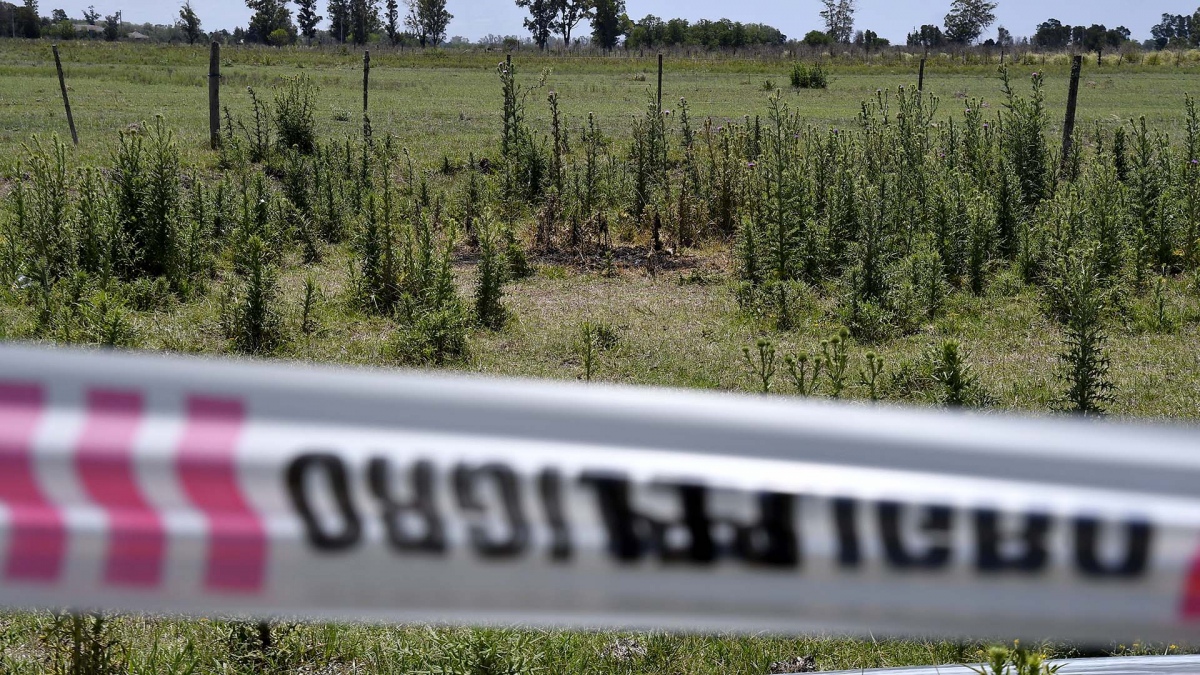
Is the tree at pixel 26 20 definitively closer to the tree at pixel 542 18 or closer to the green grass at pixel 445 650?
the tree at pixel 542 18

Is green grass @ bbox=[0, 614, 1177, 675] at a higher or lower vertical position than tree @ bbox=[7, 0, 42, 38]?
lower

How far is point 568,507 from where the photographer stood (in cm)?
113

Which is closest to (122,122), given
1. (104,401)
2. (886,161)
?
(886,161)

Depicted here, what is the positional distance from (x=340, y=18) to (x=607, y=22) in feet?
82.7

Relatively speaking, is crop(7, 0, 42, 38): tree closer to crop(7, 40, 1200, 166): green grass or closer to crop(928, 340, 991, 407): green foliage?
crop(7, 40, 1200, 166): green grass

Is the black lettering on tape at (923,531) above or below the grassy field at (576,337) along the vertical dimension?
above

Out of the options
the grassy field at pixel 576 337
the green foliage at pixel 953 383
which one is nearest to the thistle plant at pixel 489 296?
the grassy field at pixel 576 337

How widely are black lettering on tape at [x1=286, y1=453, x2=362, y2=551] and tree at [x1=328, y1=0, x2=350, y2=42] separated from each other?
102424 mm

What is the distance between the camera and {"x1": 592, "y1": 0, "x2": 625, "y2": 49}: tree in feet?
317

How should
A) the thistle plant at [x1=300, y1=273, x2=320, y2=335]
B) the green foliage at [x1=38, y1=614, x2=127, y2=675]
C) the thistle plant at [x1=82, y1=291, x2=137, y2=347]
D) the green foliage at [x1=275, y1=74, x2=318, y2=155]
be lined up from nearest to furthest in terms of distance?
the green foliage at [x1=38, y1=614, x2=127, y2=675] < the thistle plant at [x1=82, y1=291, x2=137, y2=347] < the thistle plant at [x1=300, y1=273, x2=320, y2=335] < the green foliage at [x1=275, y1=74, x2=318, y2=155]

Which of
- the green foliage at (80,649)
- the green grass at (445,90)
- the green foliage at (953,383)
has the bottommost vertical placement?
the green foliage at (80,649)

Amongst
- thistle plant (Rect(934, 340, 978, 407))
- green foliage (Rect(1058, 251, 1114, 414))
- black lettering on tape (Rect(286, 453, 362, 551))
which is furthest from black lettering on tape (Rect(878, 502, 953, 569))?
green foliage (Rect(1058, 251, 1114, 414))

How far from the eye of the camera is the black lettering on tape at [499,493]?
113 centimetres

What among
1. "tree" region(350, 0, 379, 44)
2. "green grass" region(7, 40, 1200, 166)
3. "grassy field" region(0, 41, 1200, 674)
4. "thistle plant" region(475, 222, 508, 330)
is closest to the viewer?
"grassy field" region(0, 41, 1200, 674)
